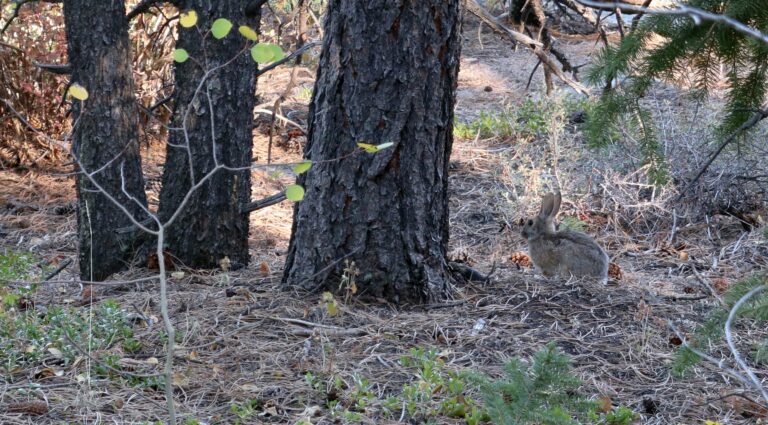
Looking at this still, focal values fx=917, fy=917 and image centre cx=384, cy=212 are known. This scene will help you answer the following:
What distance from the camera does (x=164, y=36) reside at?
9.30m

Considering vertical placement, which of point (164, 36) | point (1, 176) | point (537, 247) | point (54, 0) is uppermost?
point (54, 0)

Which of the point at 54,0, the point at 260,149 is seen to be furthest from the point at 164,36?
the point at 54,0

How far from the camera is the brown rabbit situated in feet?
17.7

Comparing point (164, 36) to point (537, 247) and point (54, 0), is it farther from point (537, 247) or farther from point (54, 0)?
point (537, 247)

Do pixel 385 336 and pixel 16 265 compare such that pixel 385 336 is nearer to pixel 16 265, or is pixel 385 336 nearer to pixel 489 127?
pixel 16 265

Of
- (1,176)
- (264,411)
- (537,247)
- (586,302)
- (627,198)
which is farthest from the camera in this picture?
(1,176)

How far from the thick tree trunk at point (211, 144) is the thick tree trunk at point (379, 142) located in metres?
1.04

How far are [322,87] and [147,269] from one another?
1899 mm

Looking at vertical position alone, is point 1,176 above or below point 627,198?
below

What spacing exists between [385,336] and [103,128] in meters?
2.37

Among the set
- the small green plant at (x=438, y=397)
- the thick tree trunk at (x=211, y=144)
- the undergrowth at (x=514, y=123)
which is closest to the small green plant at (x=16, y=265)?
the thick tree trunk at (x=211, y=144)

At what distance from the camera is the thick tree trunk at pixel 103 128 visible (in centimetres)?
529

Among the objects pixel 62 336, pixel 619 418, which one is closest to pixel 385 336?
pixel 619 418

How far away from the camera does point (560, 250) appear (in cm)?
564
